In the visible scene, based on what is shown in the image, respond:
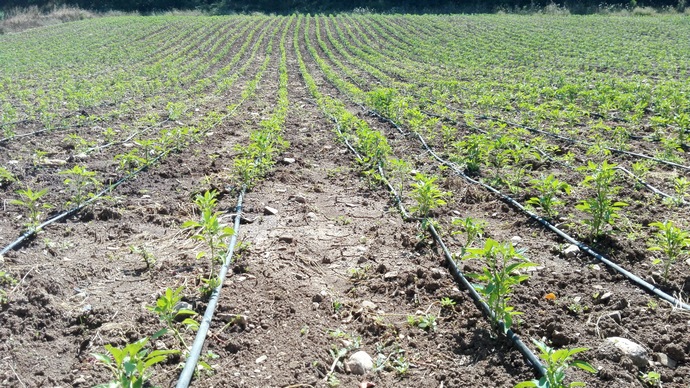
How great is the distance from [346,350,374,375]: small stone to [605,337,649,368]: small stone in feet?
4.31

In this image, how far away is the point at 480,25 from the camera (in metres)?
32.9

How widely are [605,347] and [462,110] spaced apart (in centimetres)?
838

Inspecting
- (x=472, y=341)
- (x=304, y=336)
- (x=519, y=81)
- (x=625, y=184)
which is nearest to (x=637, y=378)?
(x=472, y=341)

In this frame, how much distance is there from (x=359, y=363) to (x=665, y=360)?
1.63 m

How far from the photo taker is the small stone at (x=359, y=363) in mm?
2975

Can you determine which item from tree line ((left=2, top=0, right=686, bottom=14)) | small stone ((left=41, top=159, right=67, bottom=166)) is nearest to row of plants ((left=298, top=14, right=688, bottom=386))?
small stone ((left=41, top=159, right=67, bottom=166))

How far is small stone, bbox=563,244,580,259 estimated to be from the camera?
4113 millimetres

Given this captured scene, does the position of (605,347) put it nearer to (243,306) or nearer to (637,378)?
(637,378)

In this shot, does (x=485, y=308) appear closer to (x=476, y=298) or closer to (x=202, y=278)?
(x=476, y=298)

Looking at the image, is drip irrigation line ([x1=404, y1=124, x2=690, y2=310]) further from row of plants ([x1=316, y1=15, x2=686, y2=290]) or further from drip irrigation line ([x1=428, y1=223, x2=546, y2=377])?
drip irrigation line ([x1=428, y1=223, x2=546, y2=377])

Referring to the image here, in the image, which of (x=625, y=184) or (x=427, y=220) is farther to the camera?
(x=625, y=184)

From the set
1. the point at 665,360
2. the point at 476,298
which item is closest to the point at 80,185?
the point at 476,298

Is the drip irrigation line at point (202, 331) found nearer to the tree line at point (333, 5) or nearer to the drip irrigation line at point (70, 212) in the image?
the drip irrigation line at point (70, 212)

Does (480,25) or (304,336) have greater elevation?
(480,25)
